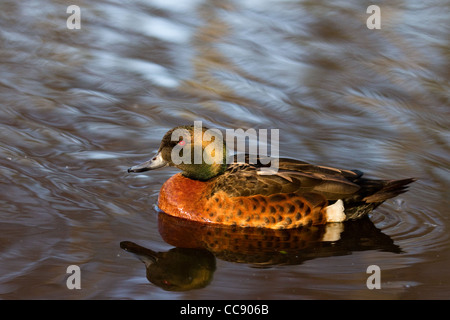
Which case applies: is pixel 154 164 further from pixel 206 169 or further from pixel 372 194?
pixel 372 194

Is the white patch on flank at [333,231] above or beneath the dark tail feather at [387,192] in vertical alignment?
beneath

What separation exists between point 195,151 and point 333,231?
143 centimetres

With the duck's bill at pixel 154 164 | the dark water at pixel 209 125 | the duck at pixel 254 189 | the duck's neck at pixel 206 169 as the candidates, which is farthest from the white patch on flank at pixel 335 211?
the duck's bill at pixel 154 164

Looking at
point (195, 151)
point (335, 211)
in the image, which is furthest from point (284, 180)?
point (195, 151)

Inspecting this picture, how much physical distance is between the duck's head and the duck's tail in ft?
4.00

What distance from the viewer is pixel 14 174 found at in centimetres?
729

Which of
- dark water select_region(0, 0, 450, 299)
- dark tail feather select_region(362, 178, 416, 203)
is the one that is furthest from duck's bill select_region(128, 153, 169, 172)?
dark tail feather select_region(362, 178, 416, 203)

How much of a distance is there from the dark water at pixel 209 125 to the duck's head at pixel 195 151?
0.49 metres

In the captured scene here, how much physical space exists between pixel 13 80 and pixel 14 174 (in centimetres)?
275

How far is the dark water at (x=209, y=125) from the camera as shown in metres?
5.75

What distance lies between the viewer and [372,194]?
22.5 ft

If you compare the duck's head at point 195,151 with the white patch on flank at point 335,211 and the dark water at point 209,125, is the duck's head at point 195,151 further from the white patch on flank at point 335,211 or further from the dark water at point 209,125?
the white patch on flank at point 335,211

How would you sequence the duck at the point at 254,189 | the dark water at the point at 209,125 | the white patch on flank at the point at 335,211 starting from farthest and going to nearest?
the white patch on flank at the point at 335,211 < the duck at the point at 254,189 < the dark water at the point at 209,125
